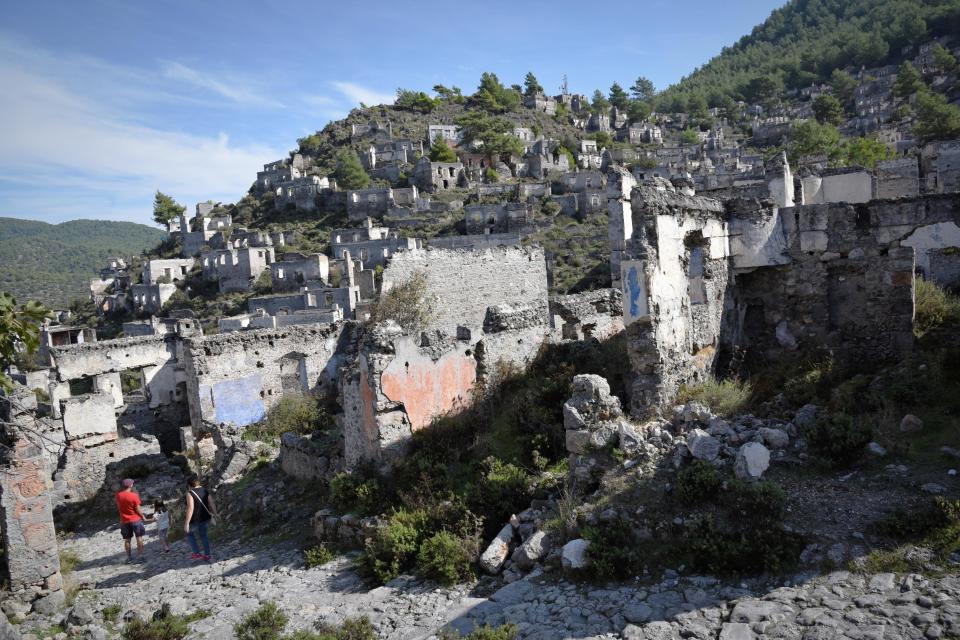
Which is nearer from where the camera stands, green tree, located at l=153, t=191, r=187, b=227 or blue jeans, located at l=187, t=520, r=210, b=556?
blue jeans, located at l=187, t=520, r=210, b=556

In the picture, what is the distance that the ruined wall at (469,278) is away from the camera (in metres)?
15.2

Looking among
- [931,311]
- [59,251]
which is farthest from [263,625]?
[59,251]

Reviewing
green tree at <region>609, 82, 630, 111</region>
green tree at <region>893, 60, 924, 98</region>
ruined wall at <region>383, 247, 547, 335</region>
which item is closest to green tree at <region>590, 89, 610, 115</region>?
green tree at <region>609, 82, 630, 111</region>

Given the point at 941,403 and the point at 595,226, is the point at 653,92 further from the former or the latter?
the point at 941,403

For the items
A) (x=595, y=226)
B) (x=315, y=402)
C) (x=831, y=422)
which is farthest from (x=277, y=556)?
(x=595, y=226)

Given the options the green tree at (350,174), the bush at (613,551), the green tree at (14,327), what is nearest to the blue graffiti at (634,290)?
the bush at (613,551)

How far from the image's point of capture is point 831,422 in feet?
22.5

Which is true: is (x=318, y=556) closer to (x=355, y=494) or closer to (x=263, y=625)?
(x=355, y=494)

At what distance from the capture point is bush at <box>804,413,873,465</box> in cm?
657

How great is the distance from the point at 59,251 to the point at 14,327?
129890mm

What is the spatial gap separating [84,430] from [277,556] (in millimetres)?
11388

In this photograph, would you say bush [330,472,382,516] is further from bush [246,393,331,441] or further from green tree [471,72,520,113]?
green tree [471,72,520,113]

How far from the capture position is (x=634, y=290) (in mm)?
9023

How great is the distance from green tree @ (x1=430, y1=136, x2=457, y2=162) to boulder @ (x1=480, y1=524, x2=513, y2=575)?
78040 millimetres
